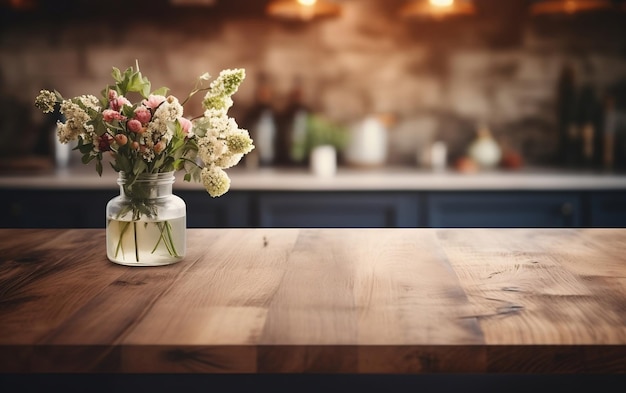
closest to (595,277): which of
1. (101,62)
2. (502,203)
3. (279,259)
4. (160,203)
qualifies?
(279,259)

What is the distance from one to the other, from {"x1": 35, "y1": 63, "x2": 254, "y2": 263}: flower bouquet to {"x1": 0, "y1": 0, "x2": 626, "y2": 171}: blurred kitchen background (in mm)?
2231

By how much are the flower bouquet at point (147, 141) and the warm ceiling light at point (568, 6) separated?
7.56 ft

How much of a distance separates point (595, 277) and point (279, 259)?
629 millimetres

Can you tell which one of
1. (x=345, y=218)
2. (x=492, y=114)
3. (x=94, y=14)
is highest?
(x=94, y=14)

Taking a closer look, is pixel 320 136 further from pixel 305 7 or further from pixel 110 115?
pixel 110 115

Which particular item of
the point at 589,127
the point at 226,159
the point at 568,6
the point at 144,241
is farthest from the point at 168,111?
the point at 589,127

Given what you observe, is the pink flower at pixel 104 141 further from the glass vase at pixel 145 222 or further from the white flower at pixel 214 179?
the white flower at pixel 214 179

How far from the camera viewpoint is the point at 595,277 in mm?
1287

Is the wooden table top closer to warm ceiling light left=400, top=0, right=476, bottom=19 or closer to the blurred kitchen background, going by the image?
warm ceiling light left=400, top=0, right=476, bottom=19

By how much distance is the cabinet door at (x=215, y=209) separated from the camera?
2.96 metres

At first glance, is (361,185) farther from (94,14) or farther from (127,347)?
(127,347)

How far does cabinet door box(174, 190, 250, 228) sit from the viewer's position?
2963 mm

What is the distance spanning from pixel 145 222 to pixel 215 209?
1644 millimetres

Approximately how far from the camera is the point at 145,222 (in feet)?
4.37
